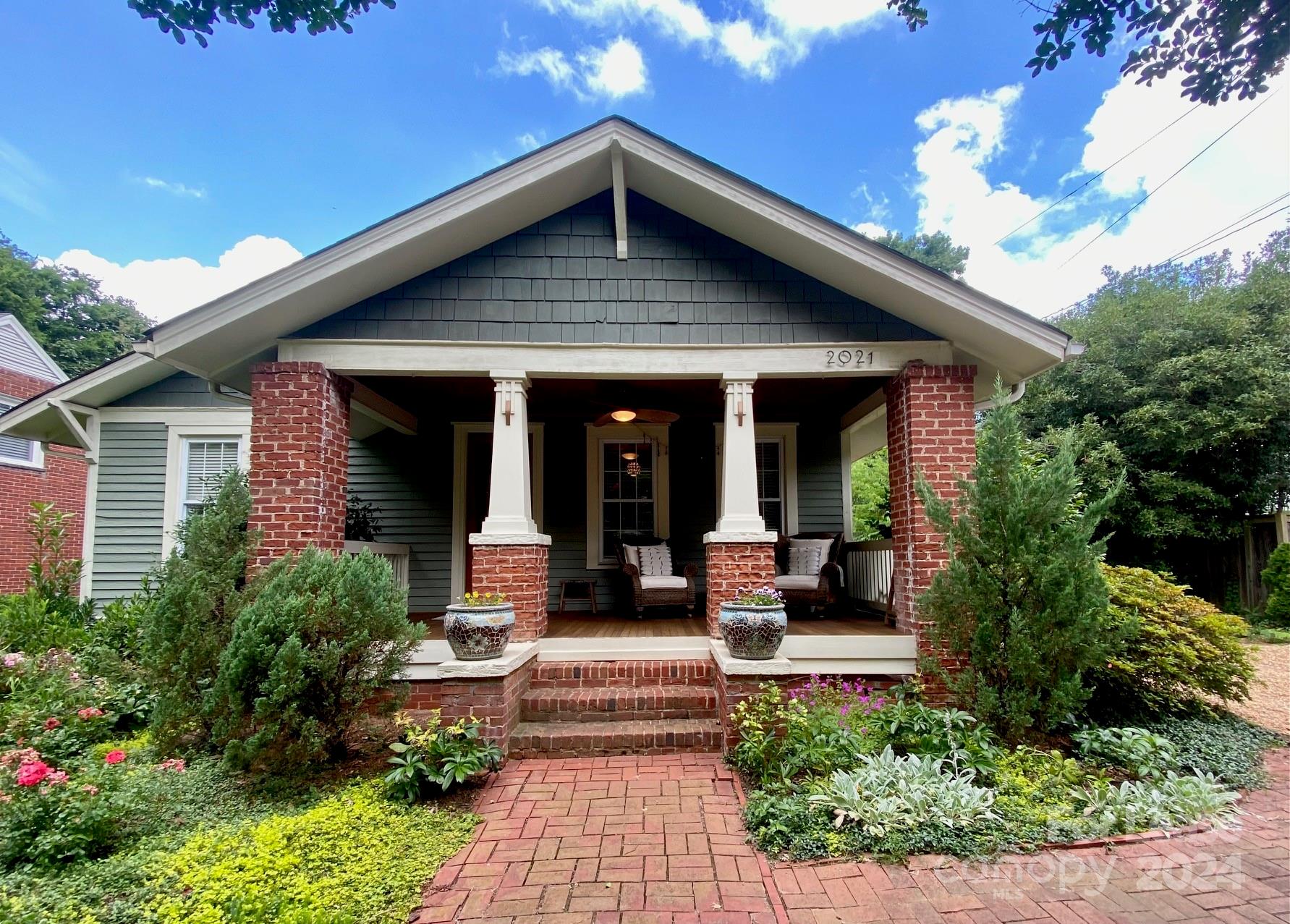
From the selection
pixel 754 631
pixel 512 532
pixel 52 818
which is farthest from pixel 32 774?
pixel 754 631

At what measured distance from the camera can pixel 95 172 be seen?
14.6m

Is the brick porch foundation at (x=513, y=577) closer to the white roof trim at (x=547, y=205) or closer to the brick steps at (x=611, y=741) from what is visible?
the brick steps at (x=611, y=741)

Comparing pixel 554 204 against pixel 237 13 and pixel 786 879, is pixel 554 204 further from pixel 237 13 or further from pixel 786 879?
pixel 786 879

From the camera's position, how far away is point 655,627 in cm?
588

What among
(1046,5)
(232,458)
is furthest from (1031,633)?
(232,458)

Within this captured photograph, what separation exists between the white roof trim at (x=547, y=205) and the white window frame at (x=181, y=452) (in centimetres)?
353

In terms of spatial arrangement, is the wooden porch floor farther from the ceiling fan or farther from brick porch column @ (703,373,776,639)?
the ceiling fan

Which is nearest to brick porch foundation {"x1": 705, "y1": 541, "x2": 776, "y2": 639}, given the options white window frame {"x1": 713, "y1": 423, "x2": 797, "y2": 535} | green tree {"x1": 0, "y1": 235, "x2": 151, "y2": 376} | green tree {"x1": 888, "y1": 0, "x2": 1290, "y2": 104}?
white window frame {"x1": 713, "y1": 423, "x2": 797, "y2": 535}

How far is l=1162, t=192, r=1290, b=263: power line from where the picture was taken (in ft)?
37.8

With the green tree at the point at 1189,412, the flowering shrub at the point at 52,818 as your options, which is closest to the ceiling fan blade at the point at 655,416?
the flowering shrub at the point at 52,818

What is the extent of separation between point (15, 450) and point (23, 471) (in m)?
0.42

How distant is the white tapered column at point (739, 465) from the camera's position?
4934 mm

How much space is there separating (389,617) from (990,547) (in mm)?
3788

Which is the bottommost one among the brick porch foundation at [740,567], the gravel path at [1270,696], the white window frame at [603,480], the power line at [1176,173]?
the gravel path at [1270,696]
